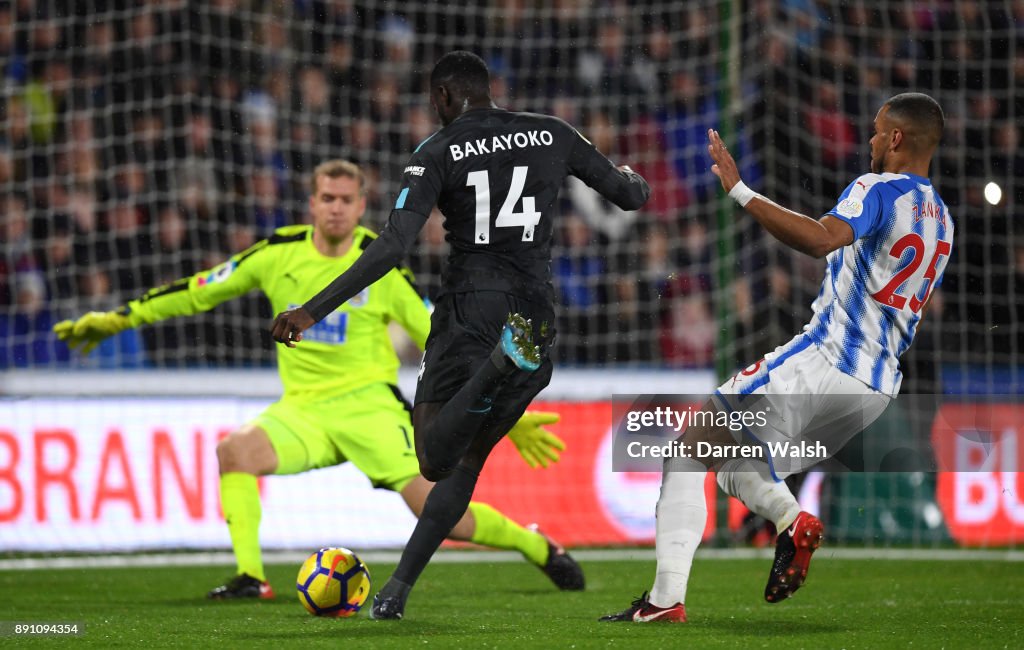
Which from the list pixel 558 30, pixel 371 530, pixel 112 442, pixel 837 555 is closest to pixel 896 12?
pixel 558 30

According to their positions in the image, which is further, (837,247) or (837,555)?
(837,555)

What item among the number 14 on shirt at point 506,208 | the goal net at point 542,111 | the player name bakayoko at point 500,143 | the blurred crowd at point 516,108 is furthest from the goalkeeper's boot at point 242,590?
the blurred crowd at point 516,108

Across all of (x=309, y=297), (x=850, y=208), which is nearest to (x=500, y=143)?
(x=850, y=208)

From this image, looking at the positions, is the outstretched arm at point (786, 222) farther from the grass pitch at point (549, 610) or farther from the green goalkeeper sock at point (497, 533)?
the green goalkeeper sock at point (497, 533)

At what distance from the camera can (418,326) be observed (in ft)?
23.8

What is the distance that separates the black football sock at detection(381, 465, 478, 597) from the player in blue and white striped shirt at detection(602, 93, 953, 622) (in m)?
0.68

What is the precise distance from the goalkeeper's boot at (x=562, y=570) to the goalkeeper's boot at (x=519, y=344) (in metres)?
2.44

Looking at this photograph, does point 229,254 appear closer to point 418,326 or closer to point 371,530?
point 371,530

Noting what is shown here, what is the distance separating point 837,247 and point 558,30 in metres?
8.53

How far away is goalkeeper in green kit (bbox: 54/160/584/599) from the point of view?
23.1 feet

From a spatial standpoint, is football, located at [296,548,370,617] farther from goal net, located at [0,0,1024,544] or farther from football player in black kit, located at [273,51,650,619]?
goal net, located at [0,0,1024,544]

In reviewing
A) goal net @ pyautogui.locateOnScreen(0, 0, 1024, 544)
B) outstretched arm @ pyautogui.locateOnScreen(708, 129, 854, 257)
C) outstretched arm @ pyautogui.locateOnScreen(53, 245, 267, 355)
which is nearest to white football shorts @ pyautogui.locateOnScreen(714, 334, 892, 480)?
outstretched arm @ pyautogui.locateOnScreen(708, 129, 854, 257)

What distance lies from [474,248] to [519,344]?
0.52 metres

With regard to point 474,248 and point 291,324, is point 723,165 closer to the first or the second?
point 474,248
